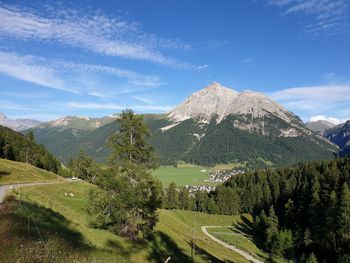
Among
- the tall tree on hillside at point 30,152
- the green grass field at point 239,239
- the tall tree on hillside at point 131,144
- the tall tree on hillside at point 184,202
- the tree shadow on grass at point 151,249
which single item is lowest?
the green grass field at point 239,239

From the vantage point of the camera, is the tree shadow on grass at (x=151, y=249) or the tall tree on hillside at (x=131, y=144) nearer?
the tree shadow on grass at (x=151, y=249)

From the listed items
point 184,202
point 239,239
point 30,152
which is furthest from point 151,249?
point 184,202

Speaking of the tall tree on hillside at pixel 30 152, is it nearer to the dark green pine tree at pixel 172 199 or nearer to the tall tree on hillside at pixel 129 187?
the dark green pine tree at pixel 172 199

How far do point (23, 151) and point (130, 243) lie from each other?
11810 centimetres

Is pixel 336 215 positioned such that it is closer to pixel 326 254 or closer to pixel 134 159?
pixel 326 254

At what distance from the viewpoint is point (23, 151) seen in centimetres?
13238

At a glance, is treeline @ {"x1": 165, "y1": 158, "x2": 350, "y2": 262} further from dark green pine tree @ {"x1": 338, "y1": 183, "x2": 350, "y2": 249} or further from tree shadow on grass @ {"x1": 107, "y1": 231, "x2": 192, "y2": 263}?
tree shadow on grass @ {"x1": 107, "y1": 231, "x2": 192, "y2": 263}

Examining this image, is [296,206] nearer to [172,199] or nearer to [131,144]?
[172,199]

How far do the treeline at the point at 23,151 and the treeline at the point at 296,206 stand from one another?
6045cm

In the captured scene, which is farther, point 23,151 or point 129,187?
point 23,151

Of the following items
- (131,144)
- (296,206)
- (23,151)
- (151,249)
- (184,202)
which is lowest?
(184,202)

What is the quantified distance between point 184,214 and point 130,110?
102053mm

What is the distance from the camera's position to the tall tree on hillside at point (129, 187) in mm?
36000

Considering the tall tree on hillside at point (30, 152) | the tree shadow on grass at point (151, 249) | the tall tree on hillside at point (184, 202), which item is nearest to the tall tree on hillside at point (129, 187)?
the tree shadow on grass at point (151, 249)
